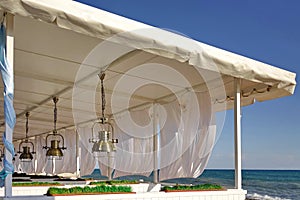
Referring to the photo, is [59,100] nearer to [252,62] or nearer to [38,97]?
[38,97]

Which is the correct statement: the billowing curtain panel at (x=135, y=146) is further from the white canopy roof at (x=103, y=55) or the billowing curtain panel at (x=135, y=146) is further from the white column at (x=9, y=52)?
the white column at (x=9, y=52)

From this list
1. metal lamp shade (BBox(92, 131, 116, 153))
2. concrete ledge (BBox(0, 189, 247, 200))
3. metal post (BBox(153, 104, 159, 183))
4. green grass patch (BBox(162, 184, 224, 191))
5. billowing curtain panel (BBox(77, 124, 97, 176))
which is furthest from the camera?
billowing curtain panel (BBox(77, 124, 97, 176))

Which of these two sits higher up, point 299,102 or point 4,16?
point 299,102

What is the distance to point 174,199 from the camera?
3.17m

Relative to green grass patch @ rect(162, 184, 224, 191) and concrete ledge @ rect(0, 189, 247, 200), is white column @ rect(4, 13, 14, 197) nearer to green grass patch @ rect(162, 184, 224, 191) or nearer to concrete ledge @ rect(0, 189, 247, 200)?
concrete ledge @ rect(0, 189, 247, 200)

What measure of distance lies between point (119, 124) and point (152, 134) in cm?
144

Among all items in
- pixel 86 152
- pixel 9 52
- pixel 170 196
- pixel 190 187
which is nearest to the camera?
pixel 9 52

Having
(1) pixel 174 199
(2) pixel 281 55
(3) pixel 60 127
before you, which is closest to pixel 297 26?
(2) pixel 281 55

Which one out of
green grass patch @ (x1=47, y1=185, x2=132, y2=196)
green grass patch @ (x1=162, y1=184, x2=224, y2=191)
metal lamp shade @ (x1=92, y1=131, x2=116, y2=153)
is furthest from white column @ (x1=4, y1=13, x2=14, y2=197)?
green grass patch @ (x1=162, y1=184, x2=224, y2=191)

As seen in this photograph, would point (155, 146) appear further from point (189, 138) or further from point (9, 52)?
point (9, 52)

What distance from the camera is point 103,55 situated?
351 centimetres

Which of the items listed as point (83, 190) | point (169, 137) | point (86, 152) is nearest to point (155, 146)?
point (169, 137)

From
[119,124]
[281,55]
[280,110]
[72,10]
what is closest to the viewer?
[72,10]

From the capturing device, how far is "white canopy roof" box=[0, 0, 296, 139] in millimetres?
2459
